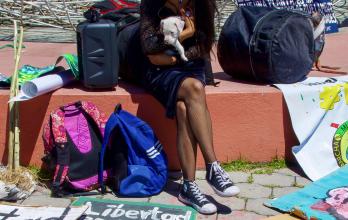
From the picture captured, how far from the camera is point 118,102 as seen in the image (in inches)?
151

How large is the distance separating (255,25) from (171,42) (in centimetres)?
76

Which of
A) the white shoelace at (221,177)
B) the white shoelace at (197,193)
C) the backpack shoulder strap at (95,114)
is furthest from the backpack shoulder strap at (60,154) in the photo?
the white shoelace at (221,177)

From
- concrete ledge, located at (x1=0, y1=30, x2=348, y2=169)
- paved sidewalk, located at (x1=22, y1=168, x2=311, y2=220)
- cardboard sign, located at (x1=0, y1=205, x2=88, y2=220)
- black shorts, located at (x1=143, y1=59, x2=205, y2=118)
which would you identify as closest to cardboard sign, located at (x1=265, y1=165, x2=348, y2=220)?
paved sidewalk, located at (x1=22, y1=168, x2=311, y2=220)

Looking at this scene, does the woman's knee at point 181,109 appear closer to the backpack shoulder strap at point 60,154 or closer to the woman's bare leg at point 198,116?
the woman's bare leg at point 198,116

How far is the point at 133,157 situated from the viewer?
11.9 ft

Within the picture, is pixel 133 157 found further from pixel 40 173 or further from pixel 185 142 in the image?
pixel 40 173

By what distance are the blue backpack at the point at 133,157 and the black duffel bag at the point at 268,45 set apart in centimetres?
85

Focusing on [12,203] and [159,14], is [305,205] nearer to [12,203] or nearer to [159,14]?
[159,14]

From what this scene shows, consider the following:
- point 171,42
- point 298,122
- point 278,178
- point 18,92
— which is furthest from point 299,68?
point 18,92

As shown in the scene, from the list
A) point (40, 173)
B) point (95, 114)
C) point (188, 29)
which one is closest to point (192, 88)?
point (188, 29)

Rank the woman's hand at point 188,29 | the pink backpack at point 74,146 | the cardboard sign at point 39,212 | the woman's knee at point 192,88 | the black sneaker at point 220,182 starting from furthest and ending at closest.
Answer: the woman's hand at point 188,29
the pink backpack at point 74,146
the woman's knee at point 192,88
the black sneaker at point 220,182
the cardboard sign at point 39,212

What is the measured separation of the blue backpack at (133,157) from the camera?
359 centimetres

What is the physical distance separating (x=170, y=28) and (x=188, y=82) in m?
0.33

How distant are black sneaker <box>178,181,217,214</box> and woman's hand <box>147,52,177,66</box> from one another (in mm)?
694
